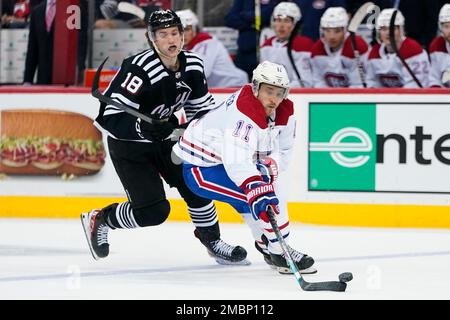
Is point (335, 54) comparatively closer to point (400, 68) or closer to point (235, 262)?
point (400, 68)

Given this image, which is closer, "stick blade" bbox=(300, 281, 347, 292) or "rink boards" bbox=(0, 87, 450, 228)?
"stick blade" bbox=(300, 281, 347, 292)

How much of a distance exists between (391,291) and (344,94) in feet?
9.16

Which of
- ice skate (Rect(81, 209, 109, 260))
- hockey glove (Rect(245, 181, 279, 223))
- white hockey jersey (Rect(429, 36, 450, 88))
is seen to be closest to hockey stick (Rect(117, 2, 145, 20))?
white hockey jersey (Rect(429, 36, 450, 88))

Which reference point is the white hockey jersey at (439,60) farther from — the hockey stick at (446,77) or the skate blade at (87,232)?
the skate blade at (87,232)

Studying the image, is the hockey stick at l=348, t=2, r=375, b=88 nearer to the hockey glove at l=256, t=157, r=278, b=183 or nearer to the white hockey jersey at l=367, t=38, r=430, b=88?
the white hockey jersey at l=367, t=38, r=430, b=88

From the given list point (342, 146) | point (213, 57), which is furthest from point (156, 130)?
point (213, 57)

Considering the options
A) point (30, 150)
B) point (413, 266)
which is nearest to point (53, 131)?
point (30, 150)

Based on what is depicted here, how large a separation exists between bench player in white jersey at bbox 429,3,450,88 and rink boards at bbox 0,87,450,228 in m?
0.33

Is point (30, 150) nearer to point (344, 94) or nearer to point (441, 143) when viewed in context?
point (344, 94)

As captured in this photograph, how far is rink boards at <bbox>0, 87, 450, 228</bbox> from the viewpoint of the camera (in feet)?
25.5

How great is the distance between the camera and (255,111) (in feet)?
18.0

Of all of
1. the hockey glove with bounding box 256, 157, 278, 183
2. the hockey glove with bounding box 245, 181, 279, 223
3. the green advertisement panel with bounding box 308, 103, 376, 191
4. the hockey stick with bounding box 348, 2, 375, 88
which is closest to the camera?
the hockey glove with bounding box 245, 181, 279, 223

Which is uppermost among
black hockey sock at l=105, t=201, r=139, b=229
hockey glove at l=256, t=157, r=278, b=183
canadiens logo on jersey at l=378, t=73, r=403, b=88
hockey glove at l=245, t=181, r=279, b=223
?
canadiens logo on jersey at l=378, t=73, r=403, b=88

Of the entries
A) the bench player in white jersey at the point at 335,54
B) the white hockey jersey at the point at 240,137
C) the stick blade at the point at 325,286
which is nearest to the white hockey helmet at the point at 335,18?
the bench player in white jersey at the point at 335,54
